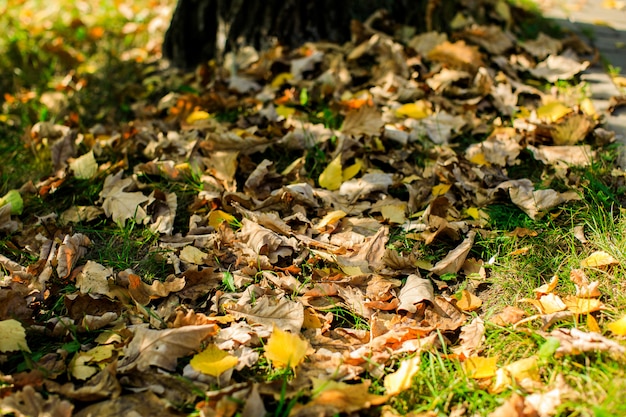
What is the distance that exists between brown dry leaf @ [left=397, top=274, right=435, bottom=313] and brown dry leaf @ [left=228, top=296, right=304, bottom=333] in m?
0.35

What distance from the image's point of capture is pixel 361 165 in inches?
113

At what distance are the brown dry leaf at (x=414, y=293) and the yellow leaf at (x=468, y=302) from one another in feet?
0.33

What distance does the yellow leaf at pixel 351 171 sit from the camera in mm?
2812

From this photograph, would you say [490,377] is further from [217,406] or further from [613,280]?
[217,406]

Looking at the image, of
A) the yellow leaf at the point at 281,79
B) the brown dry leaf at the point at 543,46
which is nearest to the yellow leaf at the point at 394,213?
the yellow leaf at the point at 281,79

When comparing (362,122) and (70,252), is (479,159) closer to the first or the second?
(362,122)

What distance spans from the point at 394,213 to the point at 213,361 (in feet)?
3.42

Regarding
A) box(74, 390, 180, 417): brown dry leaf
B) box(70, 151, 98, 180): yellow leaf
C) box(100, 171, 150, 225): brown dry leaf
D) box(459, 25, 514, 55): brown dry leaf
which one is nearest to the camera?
box(74, 390, 180, 417): brown dry leaf

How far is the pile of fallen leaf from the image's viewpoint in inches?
71.5

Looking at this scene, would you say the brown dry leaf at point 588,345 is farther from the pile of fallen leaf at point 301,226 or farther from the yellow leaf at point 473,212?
the yellow leaf at point 473,212

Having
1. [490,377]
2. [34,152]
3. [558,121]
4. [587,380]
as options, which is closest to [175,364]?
[490,377]

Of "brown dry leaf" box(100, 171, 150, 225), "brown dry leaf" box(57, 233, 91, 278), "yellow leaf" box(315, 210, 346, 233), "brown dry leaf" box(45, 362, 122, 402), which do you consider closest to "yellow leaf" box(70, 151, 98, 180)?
"brown dry leaf" box(100, 171, 150, 225)

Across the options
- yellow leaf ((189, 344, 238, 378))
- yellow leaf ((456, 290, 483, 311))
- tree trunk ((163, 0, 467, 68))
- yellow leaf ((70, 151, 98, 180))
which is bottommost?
yellow leaf ((456, 290, 483, 311))

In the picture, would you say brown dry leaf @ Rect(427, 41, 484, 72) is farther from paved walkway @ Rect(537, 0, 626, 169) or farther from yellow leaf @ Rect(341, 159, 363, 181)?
yellow leaf @ Rect(341, 159, 363, 181)
